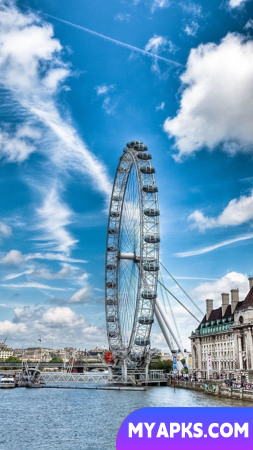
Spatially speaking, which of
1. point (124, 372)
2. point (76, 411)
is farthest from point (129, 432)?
point (124, 372)

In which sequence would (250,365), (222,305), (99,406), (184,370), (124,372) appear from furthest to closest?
(184,370) < (222,305) < (124,372) < (250,365) < (99,406)

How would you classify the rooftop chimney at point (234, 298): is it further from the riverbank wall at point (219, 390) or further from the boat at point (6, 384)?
the boat at point (6, 384)

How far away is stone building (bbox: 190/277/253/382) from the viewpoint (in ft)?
223

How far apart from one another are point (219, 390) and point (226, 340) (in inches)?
1179

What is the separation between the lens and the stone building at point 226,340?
6806 cm

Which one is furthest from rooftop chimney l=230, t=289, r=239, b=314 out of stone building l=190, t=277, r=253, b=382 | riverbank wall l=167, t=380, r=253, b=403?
riverbank wall l=167, t=380, r=253, b=403

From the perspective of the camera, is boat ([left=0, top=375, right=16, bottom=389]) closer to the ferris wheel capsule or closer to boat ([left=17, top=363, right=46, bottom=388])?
boat ([left=17, top=363, right=46, bottom=388])

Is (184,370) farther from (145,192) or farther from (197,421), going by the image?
(197,421)

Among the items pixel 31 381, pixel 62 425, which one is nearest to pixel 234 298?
pixel 31 381

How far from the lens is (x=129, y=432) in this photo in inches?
239

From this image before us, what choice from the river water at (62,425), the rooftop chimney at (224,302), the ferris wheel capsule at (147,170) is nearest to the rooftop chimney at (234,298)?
the rooftop chimney at (224,302)

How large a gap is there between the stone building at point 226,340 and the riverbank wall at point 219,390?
236 centimetres

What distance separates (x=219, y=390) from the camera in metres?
50.5

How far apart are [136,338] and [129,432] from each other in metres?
67.1
